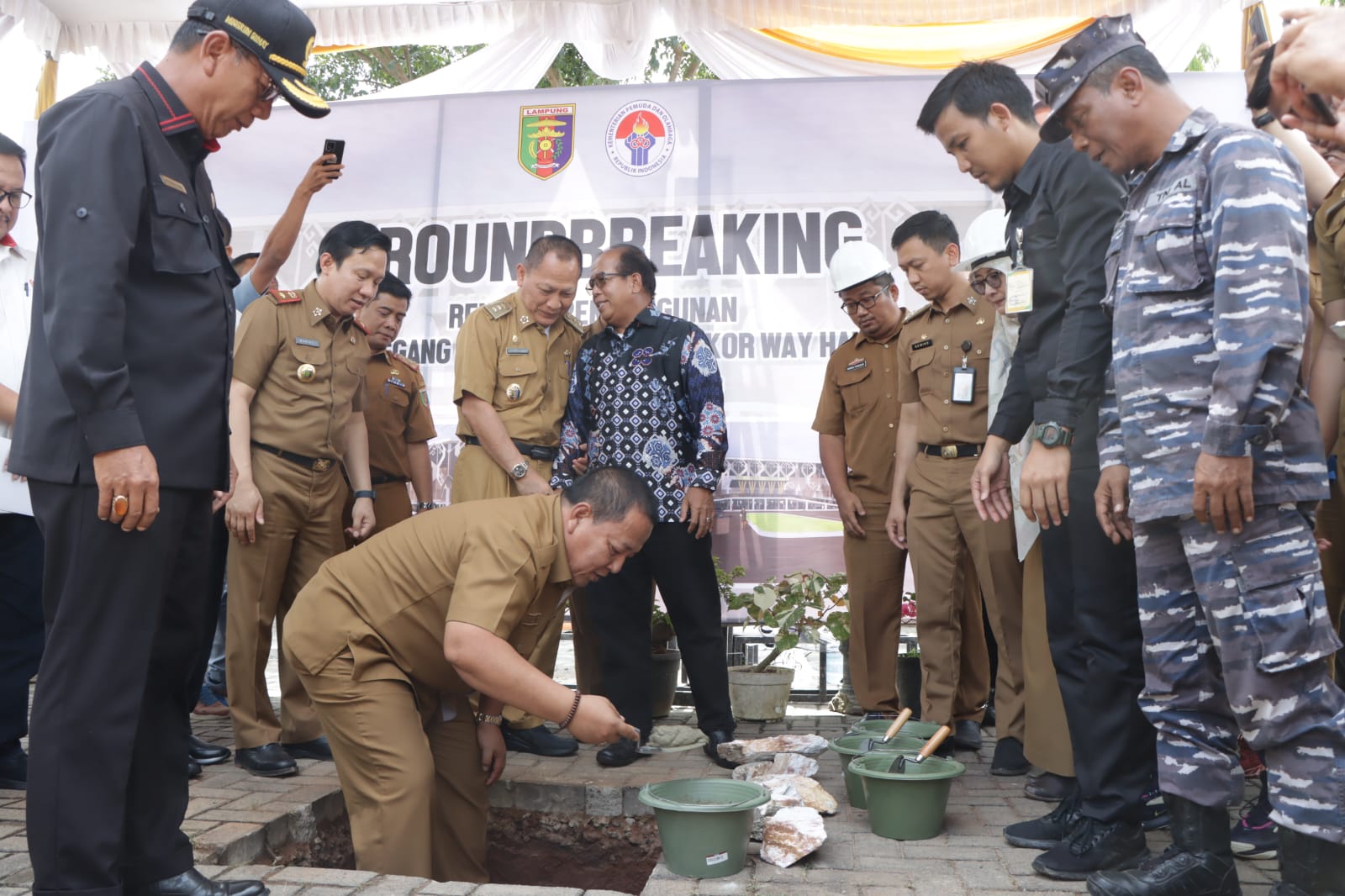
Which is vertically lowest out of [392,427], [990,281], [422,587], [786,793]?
[786,793]

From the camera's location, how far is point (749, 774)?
344 cm

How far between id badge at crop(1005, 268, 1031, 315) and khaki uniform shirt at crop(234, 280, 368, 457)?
2.49 m

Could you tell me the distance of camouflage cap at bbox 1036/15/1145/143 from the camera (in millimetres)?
2324

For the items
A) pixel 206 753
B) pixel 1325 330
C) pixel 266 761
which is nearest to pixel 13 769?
pixel 206 753

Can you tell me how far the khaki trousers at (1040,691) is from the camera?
3270 mm

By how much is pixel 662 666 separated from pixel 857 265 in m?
2.08

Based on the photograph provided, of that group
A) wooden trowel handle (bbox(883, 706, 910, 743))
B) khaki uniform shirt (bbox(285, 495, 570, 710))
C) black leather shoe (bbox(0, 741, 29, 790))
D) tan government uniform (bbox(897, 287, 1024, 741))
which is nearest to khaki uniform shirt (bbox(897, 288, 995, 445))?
tan government uniform (bbox(897, 287, 1024, 741))

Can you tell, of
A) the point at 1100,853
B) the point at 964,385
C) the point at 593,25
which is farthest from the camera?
the point at 593,25

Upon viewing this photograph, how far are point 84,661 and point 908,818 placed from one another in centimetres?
209

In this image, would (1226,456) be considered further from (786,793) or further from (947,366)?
(947,366)

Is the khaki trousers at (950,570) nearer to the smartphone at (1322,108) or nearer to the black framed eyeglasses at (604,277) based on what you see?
the black framed eyeglasses at (604,277)

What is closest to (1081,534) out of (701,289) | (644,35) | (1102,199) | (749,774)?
(1102,199)

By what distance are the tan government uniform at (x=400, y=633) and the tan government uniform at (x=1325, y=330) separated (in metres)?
2.14

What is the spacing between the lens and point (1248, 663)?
6.79 feet
